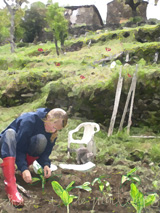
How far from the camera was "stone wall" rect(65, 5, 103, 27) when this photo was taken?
25562 millimetres

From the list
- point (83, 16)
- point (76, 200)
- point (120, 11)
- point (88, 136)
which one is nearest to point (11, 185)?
point (76, 200)

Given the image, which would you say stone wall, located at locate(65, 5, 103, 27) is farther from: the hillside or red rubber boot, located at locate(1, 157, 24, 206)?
red rubber boot, located at locate(1, 157, 24, 206)

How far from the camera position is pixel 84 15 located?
25922mm

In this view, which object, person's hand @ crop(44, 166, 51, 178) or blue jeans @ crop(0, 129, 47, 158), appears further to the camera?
person's hand @ crop(44, 166, 51, 178)

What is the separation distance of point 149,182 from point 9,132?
199 centimetres

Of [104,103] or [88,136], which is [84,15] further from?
[88,136]

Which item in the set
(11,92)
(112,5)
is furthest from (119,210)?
(112,5)

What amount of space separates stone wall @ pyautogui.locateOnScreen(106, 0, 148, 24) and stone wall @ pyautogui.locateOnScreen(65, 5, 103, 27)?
1.44 metres

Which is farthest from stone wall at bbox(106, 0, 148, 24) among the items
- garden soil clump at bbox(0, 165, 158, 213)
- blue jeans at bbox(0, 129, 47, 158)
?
blue jeans at bbox(0, 129, 47, 158)

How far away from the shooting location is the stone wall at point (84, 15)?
25562 millimetres

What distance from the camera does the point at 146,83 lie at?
595 cm

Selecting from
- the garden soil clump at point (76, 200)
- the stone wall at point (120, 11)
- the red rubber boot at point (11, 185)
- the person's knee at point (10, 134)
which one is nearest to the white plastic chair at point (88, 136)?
the garden soil clump at point (76, 200)

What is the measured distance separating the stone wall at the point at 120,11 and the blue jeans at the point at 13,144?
23.3 metres

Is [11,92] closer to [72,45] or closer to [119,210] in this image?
[119,210]
